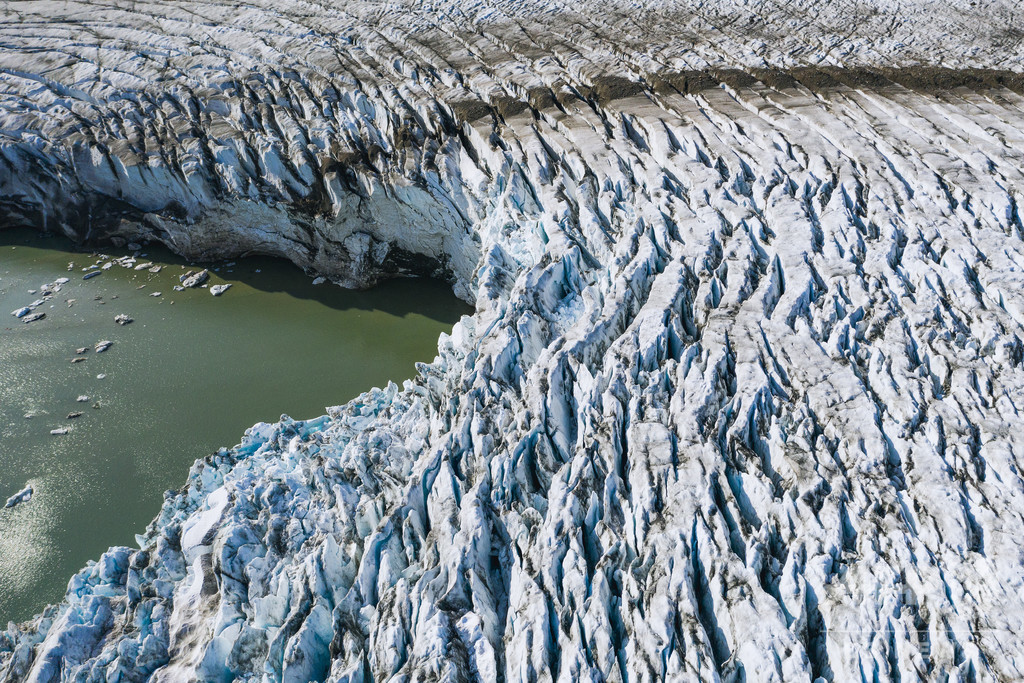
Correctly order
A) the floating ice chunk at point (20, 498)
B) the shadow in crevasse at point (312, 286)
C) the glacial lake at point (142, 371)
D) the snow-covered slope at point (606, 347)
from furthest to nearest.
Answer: the shadow in crevasse at point (312, 286) → the floating ice chunk at point (20, 498) → the glacial lake at point (142, 371) → the snow-covered slope at point (606, 347)

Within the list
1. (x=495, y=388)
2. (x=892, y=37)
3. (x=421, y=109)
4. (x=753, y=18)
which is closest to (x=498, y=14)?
(x=421, y=109)

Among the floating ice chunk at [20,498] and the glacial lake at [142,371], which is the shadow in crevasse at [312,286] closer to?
the glacial lake at [142,371]

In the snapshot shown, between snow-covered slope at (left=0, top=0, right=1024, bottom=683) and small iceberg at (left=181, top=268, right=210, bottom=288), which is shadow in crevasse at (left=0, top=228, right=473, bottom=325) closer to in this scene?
small iceberg at (left=181, top=268, right=210, bottom=288)

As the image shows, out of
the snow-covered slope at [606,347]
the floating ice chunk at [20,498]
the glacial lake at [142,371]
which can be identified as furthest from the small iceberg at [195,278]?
the floating ice chunk at [20,498]

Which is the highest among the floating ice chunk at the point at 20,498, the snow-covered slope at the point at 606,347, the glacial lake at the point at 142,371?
the snow-covered slope at the point at 606,347

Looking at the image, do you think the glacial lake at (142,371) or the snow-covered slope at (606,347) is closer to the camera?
the snow-covered slope at (606,347)

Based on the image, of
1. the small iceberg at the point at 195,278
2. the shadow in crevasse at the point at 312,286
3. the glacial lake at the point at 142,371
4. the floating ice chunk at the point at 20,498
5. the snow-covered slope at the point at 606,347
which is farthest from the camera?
the small iceberg at the point at 195,278

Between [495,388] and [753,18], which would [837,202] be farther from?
[753,18]
